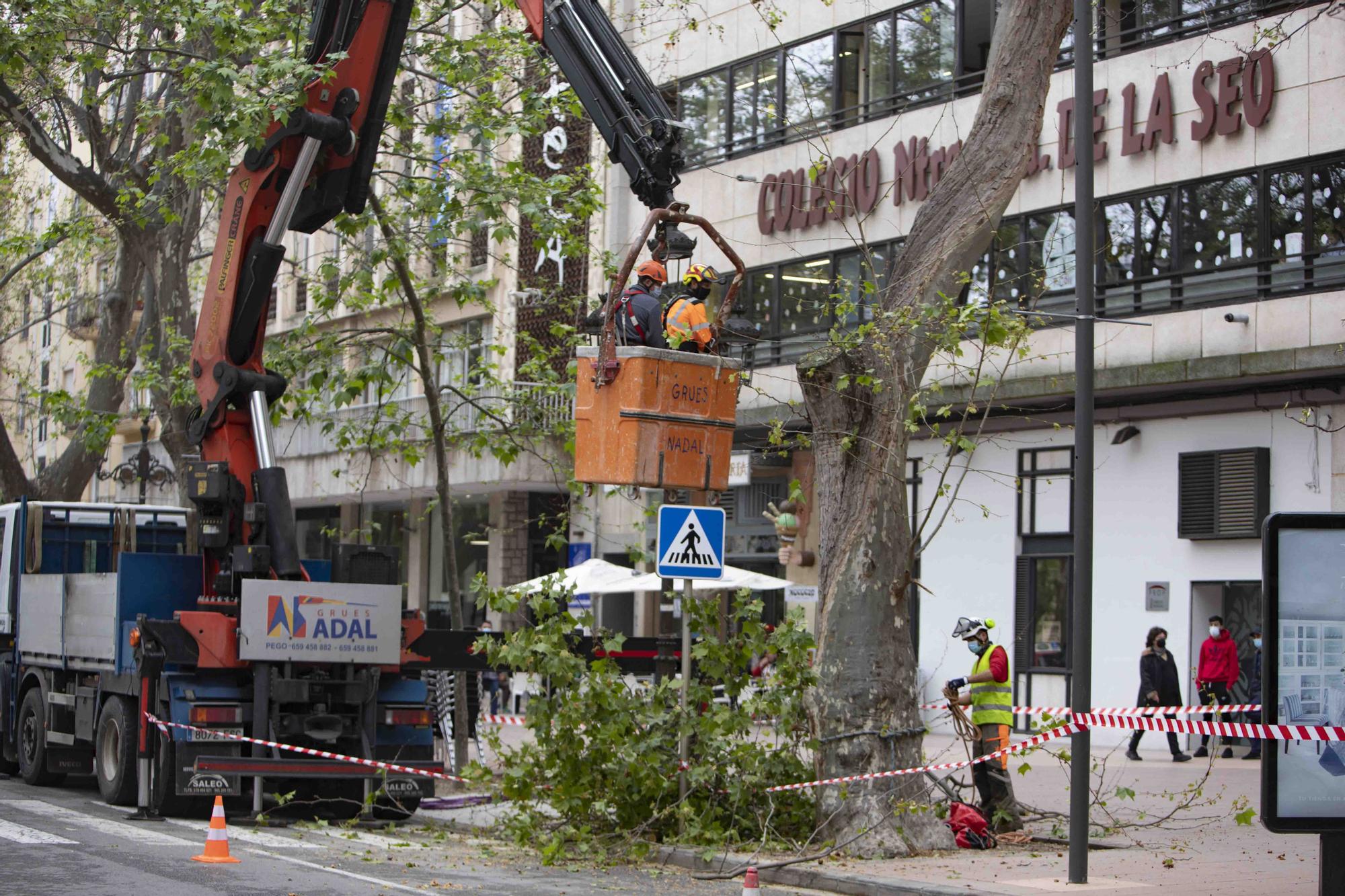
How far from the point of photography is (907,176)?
27.0 meters

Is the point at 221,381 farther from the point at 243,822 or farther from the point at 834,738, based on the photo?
the point at 834,738

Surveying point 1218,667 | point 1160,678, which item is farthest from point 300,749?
point 1218,667

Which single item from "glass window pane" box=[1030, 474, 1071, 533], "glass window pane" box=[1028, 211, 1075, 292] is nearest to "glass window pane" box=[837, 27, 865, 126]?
"glass window pane" box=[1028, 211, 1075, 292]

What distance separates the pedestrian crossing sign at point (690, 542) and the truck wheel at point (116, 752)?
17.6 ft

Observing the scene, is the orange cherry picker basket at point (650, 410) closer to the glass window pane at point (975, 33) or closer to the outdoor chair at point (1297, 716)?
the outdoor chair at point (1297, 716)

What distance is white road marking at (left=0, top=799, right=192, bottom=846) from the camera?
1298 centimetres

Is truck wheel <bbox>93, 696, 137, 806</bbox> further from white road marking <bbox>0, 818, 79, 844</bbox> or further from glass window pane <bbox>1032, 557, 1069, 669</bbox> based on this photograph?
glass window pane <bbox>1032, 557, 1069, 669</bbox>

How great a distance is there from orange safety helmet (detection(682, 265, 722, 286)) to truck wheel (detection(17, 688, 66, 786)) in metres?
8.69

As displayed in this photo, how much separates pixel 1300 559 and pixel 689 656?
5273 mm

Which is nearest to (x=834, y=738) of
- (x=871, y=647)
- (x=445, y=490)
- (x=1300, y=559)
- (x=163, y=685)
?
(x=871, y=647)

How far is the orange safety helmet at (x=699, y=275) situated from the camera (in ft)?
39.4

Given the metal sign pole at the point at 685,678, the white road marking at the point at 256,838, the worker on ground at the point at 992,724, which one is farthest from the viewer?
the worker on ground at the point at 992,724

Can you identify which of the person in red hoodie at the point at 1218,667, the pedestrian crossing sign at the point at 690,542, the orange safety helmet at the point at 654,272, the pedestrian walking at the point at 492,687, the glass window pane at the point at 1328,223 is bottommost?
the pedestrian walking at the point at 492,687

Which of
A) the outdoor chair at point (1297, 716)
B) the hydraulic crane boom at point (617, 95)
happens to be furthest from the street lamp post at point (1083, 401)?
the hydraulic crane boom at point (617, 95)
